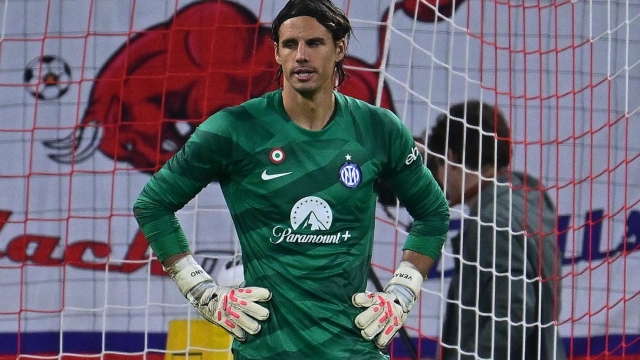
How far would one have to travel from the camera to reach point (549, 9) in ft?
15.1

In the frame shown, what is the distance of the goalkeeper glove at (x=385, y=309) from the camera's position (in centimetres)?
240

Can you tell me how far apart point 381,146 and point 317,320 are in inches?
15.6

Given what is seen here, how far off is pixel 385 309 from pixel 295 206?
0.93 ft

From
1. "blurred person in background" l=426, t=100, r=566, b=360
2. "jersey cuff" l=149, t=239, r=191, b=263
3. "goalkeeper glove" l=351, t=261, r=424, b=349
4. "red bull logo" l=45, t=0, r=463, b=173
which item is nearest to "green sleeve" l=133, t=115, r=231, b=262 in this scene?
"jersey cuff" l=149, t=239, r=191, b=263

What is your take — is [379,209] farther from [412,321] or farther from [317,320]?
[317,320]

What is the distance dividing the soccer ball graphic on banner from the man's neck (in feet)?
7.17

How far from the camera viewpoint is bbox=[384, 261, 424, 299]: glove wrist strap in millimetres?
2553

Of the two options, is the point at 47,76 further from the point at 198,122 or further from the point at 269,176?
the point at 269,176

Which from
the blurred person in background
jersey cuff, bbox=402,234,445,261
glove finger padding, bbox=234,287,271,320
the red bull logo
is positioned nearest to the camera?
glove finger padding, bbox=234,287,271,320

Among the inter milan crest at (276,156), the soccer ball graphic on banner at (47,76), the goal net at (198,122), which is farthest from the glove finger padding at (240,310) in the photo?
the soccer ball graphic on banner at (47,76)

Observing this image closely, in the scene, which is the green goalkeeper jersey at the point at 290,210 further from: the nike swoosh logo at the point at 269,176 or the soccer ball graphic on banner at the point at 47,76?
the soccer ball graphic on banner at the point at 47,76

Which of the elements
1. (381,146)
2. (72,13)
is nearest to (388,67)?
(72,13)

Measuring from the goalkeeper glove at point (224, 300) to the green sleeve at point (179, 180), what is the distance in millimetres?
57

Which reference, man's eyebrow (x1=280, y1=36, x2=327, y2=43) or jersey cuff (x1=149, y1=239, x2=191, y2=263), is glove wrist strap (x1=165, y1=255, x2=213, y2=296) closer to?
jersey cuff (x1=149, y1=239, x2=191, y2=263)
